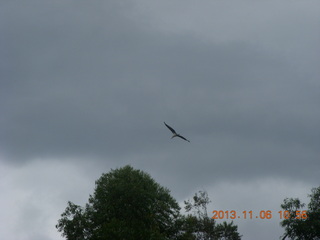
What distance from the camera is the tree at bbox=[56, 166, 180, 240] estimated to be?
88.9 meters

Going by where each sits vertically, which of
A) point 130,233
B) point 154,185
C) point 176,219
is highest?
point 154,185

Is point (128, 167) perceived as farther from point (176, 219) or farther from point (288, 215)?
point (288, 215)

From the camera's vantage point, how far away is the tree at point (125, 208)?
8894cm

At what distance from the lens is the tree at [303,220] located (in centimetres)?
9469

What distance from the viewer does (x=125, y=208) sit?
92812mm

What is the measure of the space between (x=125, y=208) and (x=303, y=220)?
30660mm

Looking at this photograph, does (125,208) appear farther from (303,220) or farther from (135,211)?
(303,220)

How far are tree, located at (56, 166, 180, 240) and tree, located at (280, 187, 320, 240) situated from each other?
19.8 m

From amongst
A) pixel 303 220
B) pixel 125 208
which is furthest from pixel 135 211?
pixel 303 220

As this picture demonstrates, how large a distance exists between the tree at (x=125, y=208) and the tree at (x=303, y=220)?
19.8 m

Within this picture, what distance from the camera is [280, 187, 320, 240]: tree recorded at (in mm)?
94688

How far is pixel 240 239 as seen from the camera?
337 ft

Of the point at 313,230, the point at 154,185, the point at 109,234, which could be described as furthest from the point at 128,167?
the point at 313,230

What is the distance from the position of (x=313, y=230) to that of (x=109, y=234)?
37720 mm
